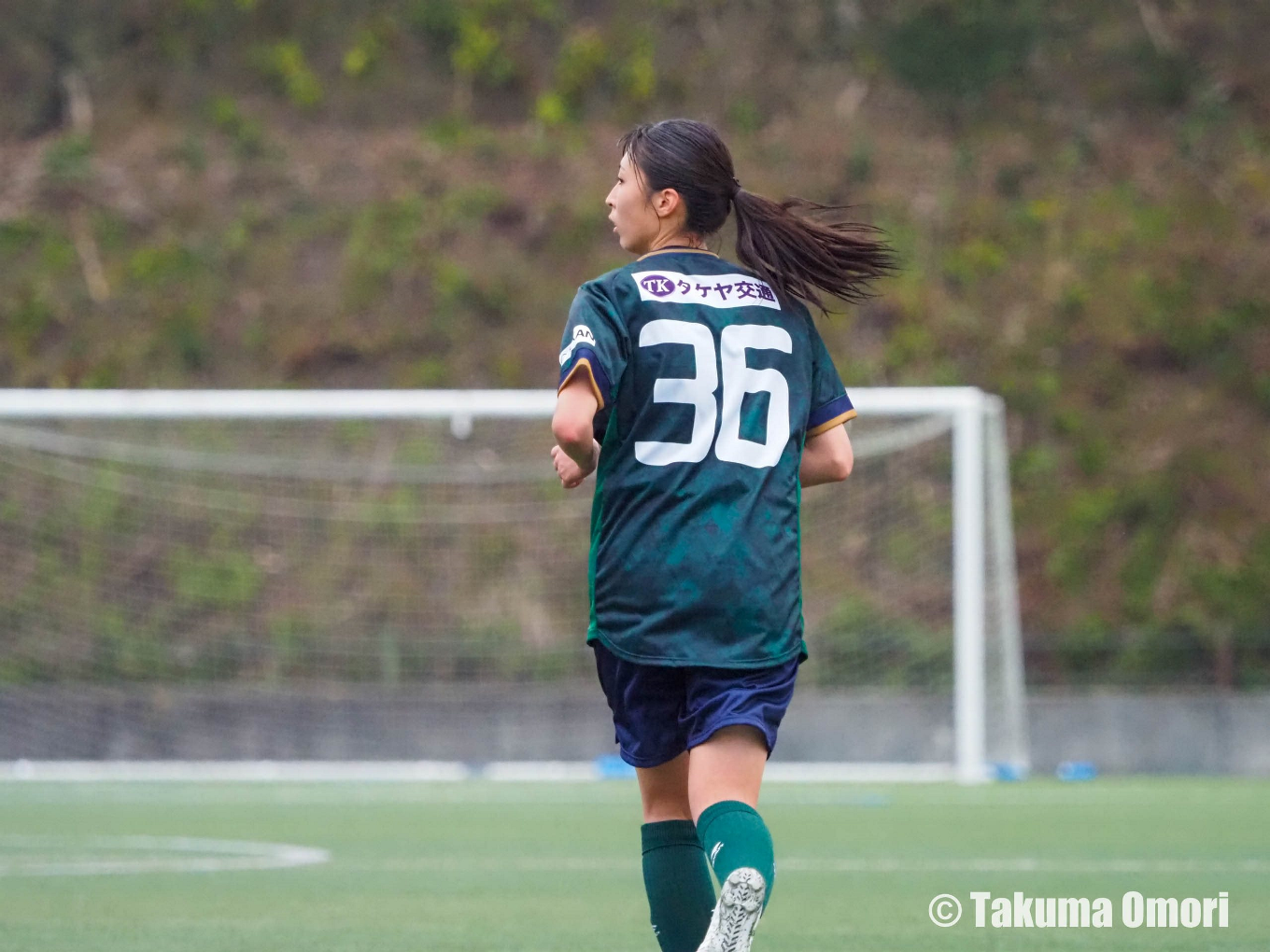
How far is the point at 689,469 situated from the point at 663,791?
22.2 inches

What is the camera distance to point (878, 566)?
1238 centimetres

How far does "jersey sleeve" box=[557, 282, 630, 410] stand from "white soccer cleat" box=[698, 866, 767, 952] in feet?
2.41

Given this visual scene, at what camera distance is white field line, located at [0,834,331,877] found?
5.62 m

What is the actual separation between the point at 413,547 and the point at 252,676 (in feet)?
4.58

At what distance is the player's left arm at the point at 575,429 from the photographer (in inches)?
109

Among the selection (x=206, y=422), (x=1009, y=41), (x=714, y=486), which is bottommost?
(x=714, y=486)

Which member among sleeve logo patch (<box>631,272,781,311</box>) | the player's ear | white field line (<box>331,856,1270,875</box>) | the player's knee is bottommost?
white field line (<box>331,856,1270,875</box>)

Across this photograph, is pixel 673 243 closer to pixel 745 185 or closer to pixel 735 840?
pixel 735 840

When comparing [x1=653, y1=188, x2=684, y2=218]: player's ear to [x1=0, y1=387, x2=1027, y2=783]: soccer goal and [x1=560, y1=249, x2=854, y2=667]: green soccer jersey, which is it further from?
[x1=0, y1=387, x2=1027, y2=783]: soccer goal

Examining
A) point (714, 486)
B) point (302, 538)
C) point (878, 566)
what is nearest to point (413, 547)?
point (302, 538)

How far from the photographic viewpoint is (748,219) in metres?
3.09

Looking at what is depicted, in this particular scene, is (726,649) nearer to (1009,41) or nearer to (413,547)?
(413,547)

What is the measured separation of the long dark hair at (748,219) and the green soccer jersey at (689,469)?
10cm

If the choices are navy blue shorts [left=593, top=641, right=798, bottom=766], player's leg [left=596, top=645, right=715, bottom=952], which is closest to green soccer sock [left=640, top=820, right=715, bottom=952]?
player's leg [left=596, top=645, right=715, bottom=952]
